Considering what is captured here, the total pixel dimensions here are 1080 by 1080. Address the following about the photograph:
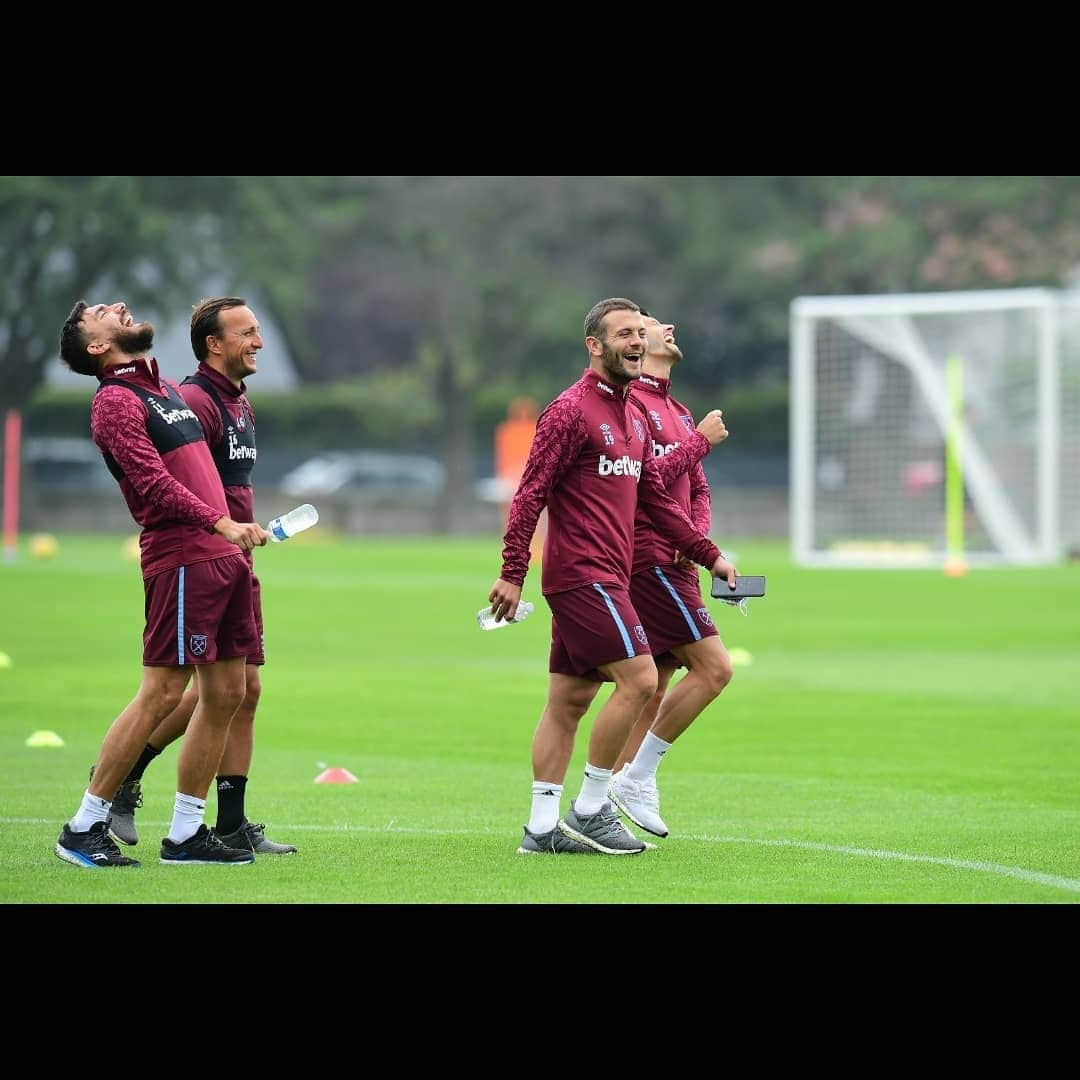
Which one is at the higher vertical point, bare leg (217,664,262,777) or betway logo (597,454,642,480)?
betway logo (597,454,642,480)

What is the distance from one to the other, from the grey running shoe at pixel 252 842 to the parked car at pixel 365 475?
4659cm

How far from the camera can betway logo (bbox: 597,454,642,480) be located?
27.6 ft

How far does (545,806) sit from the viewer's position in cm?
843

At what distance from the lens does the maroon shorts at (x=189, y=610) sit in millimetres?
7977

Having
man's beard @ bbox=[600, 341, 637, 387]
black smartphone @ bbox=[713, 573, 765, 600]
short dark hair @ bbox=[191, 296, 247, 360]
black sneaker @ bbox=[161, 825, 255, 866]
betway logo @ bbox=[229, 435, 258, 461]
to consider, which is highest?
short dark hair @ bbox=[191, 296, 247, 360]

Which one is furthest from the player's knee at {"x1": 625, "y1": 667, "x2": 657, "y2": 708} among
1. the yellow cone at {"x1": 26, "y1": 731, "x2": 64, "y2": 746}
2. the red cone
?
the yellow cone at {"x1": 26, "y1": 731, "x2": 64, "y2": 746}

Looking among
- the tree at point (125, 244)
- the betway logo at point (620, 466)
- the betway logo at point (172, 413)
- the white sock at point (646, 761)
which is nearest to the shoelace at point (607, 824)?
the white sock at point (646, 761)

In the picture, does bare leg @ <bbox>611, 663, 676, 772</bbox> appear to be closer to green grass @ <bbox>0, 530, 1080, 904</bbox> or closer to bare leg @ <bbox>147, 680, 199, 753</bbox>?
green grass @ <bbox>0, 530, 1080, 904</bbox>

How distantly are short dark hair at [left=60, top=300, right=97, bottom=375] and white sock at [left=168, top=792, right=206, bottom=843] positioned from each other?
1773mm

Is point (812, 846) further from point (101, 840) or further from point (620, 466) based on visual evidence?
point (101, 840)

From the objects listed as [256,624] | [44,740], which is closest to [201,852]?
[256,624]

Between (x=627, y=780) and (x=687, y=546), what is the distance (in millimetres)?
1083
